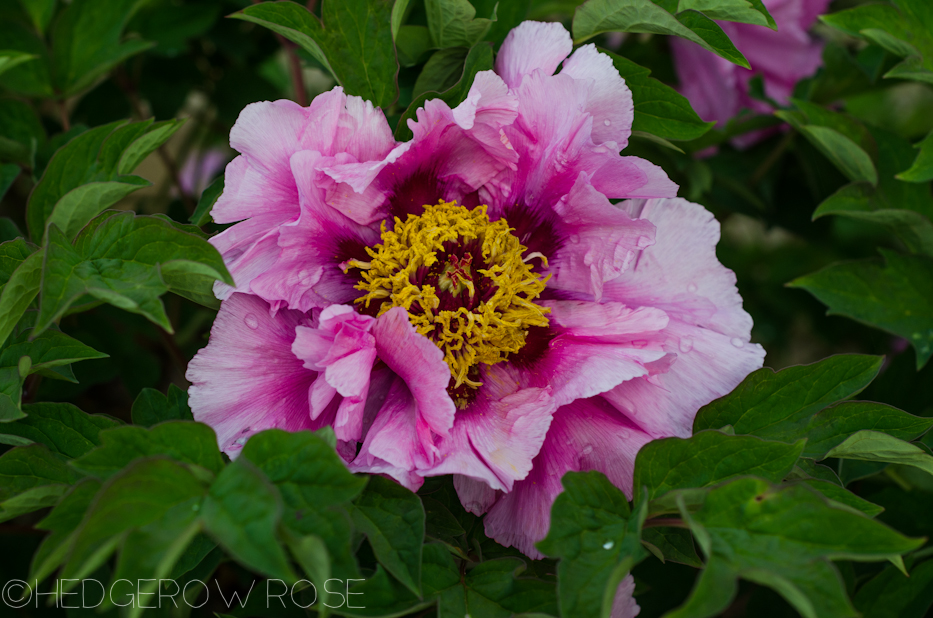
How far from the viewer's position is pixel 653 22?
2.52ft

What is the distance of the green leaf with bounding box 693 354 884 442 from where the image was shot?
2.47 ft

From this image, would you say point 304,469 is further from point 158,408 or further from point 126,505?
point 158,408

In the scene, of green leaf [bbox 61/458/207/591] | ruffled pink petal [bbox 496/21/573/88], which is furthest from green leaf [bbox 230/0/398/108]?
green leaf [bbox 61/458/207/591]

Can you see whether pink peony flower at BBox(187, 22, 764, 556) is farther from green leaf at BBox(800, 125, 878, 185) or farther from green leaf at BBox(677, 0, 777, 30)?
green leaf at BBox(800, 125, 878, 185)

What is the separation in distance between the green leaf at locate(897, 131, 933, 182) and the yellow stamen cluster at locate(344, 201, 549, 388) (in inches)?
17.8

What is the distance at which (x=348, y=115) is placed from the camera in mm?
745

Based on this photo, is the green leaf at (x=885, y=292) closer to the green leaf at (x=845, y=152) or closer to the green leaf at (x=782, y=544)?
the green leaf at (x=845, y=152)

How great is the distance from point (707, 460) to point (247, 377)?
17.1 inches

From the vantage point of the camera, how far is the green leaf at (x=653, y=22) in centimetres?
75

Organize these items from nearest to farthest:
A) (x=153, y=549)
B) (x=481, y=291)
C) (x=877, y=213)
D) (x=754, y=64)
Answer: (x=153, y=549) → (x=481, y=291) → (x=877, y=213) → (x=754, y=64)

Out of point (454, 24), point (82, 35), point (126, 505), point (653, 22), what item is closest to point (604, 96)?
point (653, 22)

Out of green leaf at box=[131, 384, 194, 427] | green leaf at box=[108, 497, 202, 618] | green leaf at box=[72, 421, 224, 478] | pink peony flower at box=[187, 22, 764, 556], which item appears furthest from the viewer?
green leaf at box=[131, 384, 194, 427]

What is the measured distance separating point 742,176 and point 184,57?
1.06m

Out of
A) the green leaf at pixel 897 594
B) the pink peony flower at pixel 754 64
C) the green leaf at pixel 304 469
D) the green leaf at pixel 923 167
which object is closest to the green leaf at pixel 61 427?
the green leaf at pixel 304 469
